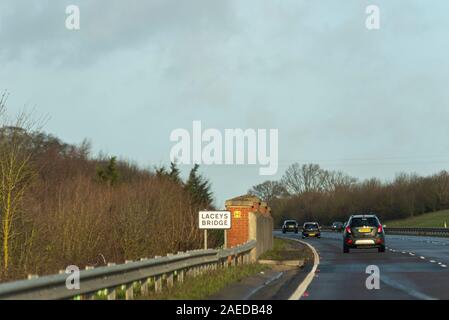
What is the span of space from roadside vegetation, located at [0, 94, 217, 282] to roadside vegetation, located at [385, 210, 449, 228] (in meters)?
64.1

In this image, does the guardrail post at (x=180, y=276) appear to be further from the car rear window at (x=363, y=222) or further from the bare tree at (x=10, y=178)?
the car rear window at (x=363, y=222)

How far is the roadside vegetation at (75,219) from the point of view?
2558 centimetres

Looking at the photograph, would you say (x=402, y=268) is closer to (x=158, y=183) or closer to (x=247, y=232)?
(x=247, y=232)

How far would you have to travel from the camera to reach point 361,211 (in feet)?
409

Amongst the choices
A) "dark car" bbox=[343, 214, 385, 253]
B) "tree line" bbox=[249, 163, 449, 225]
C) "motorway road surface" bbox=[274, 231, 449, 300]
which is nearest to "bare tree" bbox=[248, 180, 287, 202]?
"tree line" bbox=[249, 163, 449, 225]

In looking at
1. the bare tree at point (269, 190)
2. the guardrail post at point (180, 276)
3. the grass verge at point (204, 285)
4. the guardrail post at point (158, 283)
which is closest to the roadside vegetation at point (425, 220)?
the bare tree at point (269, 190)

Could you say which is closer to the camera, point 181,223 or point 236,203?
point 236,203

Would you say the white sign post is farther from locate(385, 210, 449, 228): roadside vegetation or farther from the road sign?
locate(385, 210, 449, 228): roadside vegetation

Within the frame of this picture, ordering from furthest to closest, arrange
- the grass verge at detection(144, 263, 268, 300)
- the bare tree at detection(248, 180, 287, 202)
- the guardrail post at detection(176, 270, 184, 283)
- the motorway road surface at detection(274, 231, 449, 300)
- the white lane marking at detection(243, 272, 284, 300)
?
the bare tree at detection(248, 180, 287, 202) < the guardrail post at detection(176, 270, 184, 283) < the motorway road surface at detection(274, 231, 449, 300) < the white lane marking at detection(243, 272, 284, 300) < the grass verge at detection(144, 263, 268, 300)

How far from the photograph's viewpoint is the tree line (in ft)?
398
